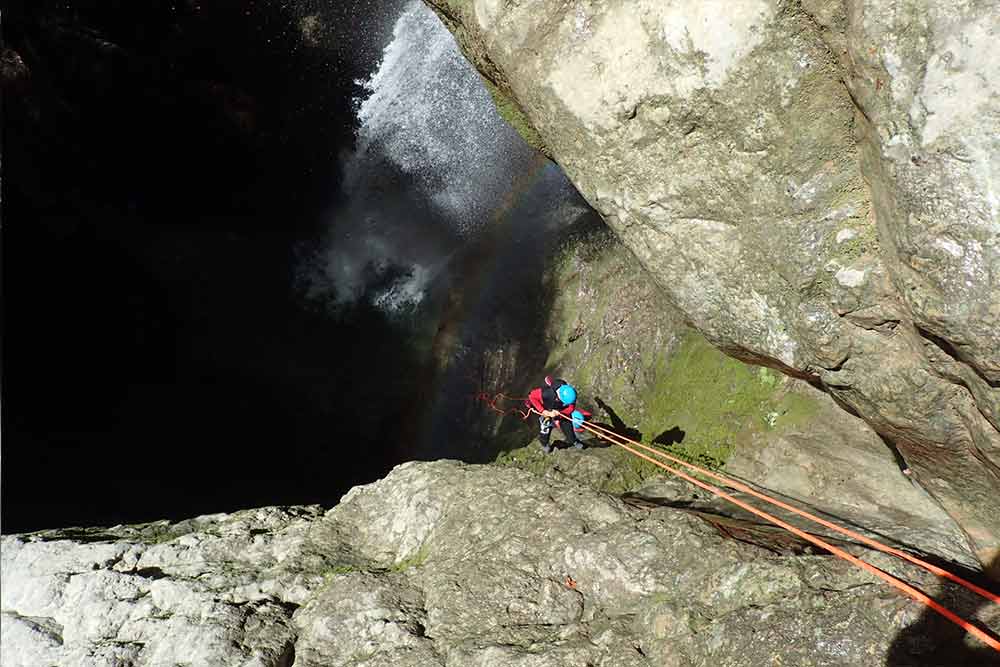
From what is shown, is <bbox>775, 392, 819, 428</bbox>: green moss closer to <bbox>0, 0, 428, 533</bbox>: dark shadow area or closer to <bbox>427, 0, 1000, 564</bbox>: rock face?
<bbox>427, 0, 1000, 564</bbox>: rock face

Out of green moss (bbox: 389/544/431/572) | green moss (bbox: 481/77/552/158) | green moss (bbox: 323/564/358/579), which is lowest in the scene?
green moss (bbox: 323/564/358/579)

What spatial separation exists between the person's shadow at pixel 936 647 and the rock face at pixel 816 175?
1183 millimetres

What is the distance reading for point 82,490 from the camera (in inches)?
416

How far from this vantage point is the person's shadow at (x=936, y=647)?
3320 millimetres

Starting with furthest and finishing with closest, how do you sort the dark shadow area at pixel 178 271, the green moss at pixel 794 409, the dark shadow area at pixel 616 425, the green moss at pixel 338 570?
the dark shadow area at pixel 178 271, the dark shadow area at pixel 616 425, the green moss at pixel 794 409, the green moss at pixel 338 570

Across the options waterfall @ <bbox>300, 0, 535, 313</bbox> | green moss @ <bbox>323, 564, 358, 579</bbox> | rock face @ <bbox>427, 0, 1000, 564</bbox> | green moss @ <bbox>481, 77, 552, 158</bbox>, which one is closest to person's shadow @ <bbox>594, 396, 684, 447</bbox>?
rock face @ <bbox>427, 0, 1000, 564</bbox>

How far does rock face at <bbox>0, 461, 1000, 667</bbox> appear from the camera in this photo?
3.77 meters

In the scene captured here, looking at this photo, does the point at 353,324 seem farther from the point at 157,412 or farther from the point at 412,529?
the point at 412,529

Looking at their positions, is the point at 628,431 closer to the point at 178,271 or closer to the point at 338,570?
the point at 338,570

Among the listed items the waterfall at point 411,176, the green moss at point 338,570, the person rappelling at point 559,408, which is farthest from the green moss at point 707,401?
the waterfall at point 411,176

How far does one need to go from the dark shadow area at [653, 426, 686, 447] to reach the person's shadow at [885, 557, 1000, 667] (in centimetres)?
394

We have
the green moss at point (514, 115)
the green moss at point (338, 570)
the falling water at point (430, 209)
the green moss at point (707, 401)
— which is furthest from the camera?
the falling water at point (430, 209)

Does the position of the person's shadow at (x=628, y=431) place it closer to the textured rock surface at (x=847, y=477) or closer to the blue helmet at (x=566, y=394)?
the blue helmet at (x=566, y=394)

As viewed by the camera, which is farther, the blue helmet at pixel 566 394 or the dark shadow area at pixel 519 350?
the dark shadow area at pixel 519 350
